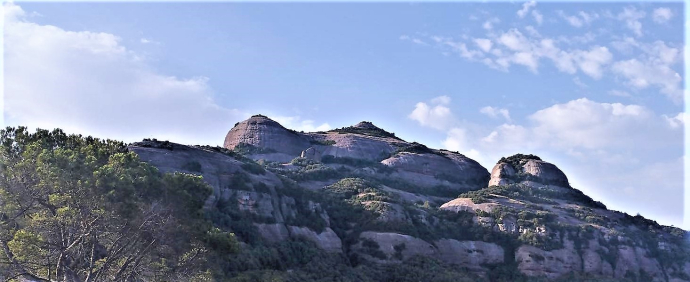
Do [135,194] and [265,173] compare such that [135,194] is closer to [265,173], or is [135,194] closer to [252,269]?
[252,269]

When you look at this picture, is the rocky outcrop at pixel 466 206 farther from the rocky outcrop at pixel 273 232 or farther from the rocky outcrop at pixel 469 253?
the rocky outcrop at pixel 273 232

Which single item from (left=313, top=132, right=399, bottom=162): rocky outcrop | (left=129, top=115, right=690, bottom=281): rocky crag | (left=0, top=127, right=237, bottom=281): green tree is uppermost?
(left=313, top=132, right=399, bottom=162): rocky outcrop

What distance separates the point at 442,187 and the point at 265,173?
3539 centimetres

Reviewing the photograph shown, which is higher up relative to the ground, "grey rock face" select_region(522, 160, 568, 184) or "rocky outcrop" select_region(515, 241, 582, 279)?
"grey rock face" select_region(522, 160, 568, 184)

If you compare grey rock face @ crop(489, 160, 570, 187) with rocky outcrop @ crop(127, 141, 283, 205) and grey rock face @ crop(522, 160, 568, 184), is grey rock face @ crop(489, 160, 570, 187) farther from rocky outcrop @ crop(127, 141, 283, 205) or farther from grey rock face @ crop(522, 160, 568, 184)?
rocky outcrop @ crop(127, 141, 283, 205)

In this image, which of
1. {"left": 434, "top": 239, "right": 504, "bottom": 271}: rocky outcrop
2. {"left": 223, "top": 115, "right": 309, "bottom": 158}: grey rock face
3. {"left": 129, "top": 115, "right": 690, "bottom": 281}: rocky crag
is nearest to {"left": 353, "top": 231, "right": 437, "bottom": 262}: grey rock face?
{"left": 129, "top": 115, "right": 690, "bottom": 281}: rocky crag

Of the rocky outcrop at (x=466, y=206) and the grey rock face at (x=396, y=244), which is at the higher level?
the rocky outcrop at (x=466, y=206)

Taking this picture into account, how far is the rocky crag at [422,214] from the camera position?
62062mm

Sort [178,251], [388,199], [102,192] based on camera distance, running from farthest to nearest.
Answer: [388,199] → [178,251] → [102,192]

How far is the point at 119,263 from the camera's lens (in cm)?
3312

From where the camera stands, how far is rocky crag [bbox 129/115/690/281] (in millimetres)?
62062

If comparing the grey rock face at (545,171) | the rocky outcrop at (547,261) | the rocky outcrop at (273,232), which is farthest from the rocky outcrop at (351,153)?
the rocky outcrop at (273,232)

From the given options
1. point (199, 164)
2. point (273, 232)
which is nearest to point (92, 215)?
point (273, 232)

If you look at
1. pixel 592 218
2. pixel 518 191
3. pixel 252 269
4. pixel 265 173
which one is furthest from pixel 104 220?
pixel 518 191
